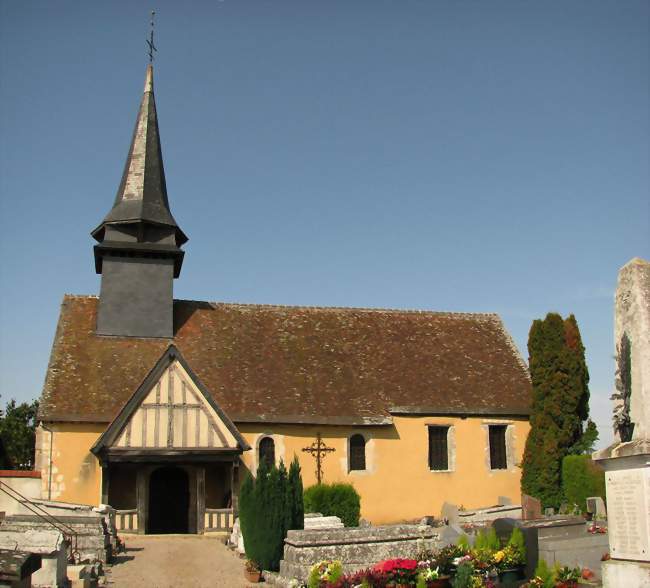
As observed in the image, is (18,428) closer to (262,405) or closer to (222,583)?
(262,405)

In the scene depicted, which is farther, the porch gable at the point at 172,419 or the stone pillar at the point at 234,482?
the stone pillar at the point at 234,482

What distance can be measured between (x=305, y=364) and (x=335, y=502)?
5.20 m

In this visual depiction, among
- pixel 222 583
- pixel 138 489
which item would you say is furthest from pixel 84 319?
pixel 222 583

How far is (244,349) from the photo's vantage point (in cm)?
2488

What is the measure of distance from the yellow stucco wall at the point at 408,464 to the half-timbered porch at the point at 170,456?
1.52 m

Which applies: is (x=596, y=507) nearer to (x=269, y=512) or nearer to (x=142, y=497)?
(x=269, y=512)

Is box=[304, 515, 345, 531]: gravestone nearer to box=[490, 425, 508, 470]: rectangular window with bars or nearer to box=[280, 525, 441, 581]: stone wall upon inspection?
box=[280, 525, 441, 581]: stone wall

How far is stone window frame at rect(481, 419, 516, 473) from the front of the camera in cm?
2431

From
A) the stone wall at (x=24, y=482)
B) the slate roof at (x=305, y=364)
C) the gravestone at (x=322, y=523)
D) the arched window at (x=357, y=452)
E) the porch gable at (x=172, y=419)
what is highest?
the slate roof at (x=305, y=364)

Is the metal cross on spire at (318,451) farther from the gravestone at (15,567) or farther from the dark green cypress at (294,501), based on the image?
the gravestone at (15,567)

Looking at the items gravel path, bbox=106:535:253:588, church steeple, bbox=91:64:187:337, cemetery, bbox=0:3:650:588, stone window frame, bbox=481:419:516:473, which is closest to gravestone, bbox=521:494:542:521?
→ cemetery, bbox=0:3:650:588

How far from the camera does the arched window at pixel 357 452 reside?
23.3 meters

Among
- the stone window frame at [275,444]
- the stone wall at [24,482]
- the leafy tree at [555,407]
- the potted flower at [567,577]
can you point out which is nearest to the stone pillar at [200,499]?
the stone window frame at [275,444]

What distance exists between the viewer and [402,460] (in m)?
23.5
